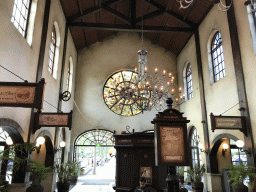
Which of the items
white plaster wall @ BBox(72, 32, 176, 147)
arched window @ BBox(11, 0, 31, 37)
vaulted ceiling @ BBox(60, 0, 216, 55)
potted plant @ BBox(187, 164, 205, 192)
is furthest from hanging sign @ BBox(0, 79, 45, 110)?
white plaster wall @ BBox(72, 32, 176, 147)

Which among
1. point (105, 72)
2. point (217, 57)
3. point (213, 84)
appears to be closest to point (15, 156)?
point (213, 84)

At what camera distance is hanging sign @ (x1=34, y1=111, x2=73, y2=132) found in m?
5.78

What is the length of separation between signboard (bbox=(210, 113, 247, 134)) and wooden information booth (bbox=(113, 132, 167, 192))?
2083mm

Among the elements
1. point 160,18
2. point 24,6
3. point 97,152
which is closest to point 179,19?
point 160,18

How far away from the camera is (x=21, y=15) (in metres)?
5.45

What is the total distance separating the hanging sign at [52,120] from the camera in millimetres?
5777

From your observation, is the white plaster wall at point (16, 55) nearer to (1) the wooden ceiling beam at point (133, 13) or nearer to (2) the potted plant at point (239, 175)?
(1) the wooden ceiling beam at point (133, 13)

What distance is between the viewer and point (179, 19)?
959 cm

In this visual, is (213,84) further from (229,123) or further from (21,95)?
→ (21,95)

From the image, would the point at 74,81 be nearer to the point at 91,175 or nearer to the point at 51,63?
the point at 51,63

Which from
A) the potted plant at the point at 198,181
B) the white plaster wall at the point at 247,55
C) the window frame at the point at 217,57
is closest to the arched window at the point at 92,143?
the potted plant at the point at 198,181

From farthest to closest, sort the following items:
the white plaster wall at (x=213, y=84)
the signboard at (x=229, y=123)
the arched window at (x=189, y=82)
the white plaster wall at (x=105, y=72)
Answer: the white plaster wall at (x=105, y=72) → the arched window at (x=189, y=82) → the white plaster wall at (x=213, y=84) → the signboard at (x=229, y=123)

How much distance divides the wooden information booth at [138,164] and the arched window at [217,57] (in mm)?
4531

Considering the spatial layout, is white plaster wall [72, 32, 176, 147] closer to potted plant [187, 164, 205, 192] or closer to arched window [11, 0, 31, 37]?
potted plant [187, 164, 205, 192]
